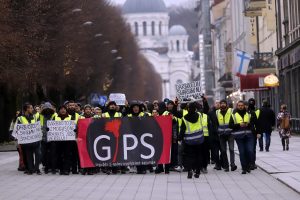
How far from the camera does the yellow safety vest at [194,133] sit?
20.9 metres

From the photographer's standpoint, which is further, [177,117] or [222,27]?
[222,27]

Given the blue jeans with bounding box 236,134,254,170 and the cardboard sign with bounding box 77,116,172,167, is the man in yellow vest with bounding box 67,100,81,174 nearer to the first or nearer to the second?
the cardboard sign with bounding box 77,116,172,167

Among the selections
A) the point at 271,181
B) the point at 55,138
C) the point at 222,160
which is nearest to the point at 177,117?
the point at 222,160

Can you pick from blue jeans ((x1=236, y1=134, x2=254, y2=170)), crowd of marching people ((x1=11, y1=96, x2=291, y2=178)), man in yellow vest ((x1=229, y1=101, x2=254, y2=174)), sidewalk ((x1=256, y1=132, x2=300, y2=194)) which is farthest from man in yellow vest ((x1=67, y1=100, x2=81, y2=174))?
sidewalk ((x1=256, y1=132, x2=300, y2=194))

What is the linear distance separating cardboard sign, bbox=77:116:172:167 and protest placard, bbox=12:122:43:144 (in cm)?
121

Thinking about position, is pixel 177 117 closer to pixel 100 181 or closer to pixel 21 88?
pixel 100 181

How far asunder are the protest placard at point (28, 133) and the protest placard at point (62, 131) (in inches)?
11.6

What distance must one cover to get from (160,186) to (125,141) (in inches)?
179

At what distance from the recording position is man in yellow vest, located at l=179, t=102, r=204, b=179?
68.7 ft

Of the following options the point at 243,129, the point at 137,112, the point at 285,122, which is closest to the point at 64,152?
the point at 137,112

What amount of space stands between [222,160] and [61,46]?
27719mm

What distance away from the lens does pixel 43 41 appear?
46.3 metres

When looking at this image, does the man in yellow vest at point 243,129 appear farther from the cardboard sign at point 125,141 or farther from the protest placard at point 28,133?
the protest placard at point 28,133

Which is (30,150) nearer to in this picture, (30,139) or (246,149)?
(30,139)
